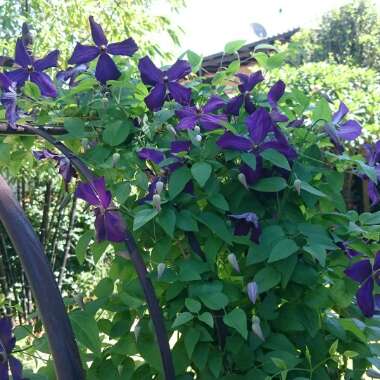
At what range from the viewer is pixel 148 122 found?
48.2 inches

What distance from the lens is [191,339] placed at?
3.51 ft

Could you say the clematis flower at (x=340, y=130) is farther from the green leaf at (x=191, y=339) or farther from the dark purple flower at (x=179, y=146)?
the green leaf at (x=191, y=339)

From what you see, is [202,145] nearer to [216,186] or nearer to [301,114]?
[216,186]

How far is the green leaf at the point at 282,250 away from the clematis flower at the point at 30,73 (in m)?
0.53

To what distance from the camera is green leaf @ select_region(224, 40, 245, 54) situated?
1271mm

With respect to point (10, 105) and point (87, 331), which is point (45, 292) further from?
point (10, 105)

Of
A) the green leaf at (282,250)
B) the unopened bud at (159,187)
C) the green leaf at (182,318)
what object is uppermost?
the unopened bud at (159,187)

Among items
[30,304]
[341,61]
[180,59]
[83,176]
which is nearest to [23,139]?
[83,176]

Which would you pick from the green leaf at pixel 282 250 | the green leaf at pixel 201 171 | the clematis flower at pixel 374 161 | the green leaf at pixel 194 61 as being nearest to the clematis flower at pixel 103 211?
the green leaf at pixel 201 171

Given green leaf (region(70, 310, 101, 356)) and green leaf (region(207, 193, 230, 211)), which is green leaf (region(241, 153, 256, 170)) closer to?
green leaf (region(207, 193, 230, 211))

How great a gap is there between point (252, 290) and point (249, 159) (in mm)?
221

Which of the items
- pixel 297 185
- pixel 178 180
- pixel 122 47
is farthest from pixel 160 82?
pixel 297 185

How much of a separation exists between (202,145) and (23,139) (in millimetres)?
405

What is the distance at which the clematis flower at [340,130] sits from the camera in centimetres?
117
